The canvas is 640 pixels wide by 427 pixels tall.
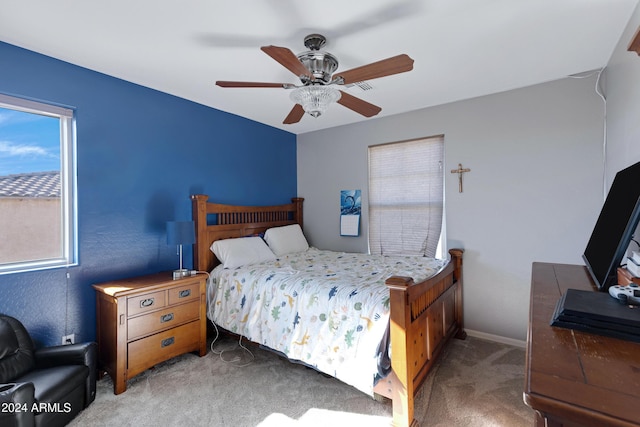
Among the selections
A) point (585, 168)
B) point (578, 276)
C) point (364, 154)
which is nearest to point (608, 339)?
point (578, 276)

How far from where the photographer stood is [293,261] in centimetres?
334

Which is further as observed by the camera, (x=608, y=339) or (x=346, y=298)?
(x=346, y=298)

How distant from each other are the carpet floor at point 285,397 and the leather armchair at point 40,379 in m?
0.17

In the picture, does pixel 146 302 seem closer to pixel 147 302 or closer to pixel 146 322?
pixel 147 302

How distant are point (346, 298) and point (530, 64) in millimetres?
2385

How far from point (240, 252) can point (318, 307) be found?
4.24ft

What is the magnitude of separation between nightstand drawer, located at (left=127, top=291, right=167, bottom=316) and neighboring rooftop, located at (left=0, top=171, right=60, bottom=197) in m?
1.07

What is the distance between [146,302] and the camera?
231 cm

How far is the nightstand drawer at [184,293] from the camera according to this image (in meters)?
2.49

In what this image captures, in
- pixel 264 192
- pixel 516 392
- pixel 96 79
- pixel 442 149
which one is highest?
pixel 96 79

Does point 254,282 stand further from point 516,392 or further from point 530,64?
point 530,64

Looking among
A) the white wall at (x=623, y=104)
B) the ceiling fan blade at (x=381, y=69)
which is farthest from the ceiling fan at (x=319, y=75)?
the white wall at (x=623, y=104)

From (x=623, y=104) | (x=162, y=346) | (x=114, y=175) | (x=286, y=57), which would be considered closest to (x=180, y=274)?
(x=162, y=346)

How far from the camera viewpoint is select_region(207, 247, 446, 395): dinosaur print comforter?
6.43 feet
